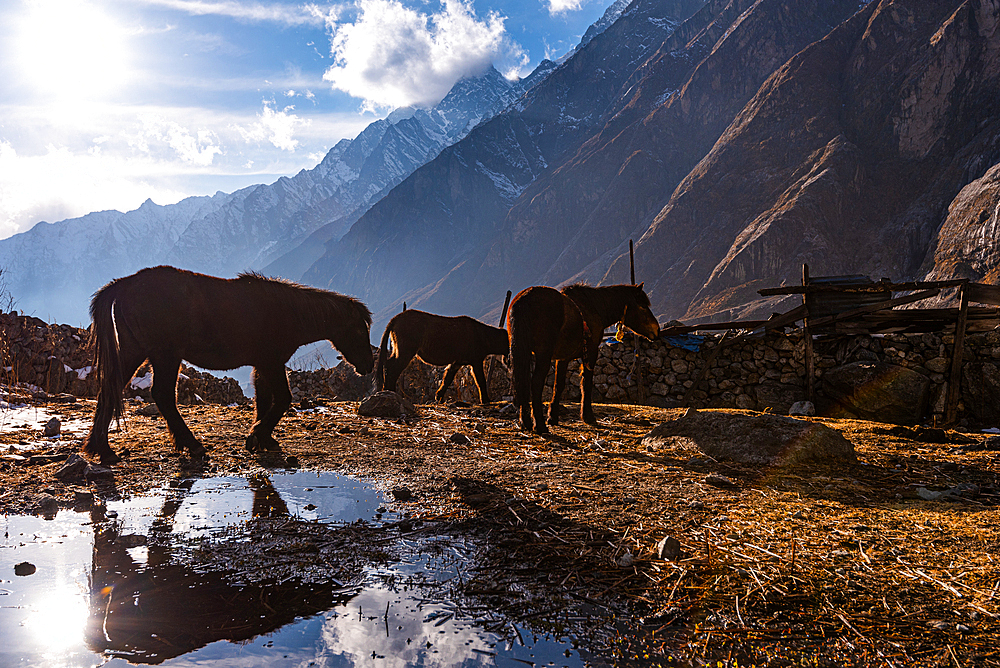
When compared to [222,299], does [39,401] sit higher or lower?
lower

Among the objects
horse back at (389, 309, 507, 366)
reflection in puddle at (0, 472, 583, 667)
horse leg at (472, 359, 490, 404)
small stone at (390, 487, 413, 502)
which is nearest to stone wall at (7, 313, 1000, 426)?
horse leg at (472, 359, 490, 404)

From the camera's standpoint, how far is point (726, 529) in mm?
3770

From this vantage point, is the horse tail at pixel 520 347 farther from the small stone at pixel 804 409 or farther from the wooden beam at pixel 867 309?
the wooden beam at pixel 867 309

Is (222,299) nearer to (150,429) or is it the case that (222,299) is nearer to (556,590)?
(150,429)

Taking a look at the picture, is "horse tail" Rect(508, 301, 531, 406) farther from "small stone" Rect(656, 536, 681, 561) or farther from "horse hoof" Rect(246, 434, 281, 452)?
"small stone" Rect(656, 536, 681, 561)

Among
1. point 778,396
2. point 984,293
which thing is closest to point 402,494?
point 984,293

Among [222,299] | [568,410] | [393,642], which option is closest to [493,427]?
[568,410]

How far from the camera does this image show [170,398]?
20.8 feet

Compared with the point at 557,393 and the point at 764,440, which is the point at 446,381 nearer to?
the point at 557,393

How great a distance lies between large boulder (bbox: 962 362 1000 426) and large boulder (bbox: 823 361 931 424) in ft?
2.84

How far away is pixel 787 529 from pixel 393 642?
9.01 ft

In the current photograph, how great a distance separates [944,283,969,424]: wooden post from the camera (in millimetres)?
10656

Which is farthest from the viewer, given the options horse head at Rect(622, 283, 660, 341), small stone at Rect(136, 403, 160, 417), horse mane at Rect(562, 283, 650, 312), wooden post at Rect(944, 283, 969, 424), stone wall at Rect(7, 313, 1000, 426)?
stone wall at Rect(7, 313, 1000, 426)

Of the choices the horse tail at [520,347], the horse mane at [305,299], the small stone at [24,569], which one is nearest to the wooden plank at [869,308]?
the horse tail at [520,347]
